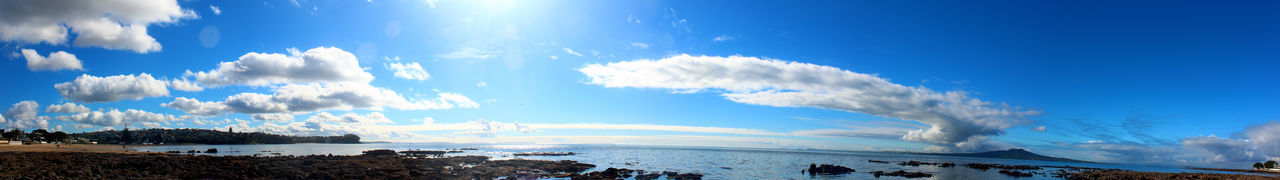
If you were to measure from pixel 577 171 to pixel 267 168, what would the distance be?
2825cm

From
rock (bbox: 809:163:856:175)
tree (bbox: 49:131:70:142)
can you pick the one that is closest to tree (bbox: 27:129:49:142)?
tree (bbox: 49:131:70:142)

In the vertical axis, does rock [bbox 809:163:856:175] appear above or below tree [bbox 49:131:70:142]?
above

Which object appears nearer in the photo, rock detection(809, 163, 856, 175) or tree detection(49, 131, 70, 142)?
rock detection(809, 163, 856, 175)

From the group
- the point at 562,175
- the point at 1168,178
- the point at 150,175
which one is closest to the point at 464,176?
the point at 562,175

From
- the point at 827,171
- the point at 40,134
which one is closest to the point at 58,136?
the point at 40,134

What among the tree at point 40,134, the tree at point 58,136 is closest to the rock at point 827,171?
the tree at point 58,136

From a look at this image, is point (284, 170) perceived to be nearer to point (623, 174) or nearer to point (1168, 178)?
point (623, 174)

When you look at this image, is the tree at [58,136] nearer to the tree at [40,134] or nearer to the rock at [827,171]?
the tree at [40,134]

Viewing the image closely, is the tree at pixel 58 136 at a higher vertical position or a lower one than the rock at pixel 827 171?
lower

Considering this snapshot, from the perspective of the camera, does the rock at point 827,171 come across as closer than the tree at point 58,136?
Yes

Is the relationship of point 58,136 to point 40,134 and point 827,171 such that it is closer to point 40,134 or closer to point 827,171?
point 40,134

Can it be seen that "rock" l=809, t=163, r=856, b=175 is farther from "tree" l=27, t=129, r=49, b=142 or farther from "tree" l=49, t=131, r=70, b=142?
"tree" l=27, t=129, r=49, b=142

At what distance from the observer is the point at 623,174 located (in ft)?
176

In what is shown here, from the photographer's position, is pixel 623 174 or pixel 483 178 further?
pixel 623 174
